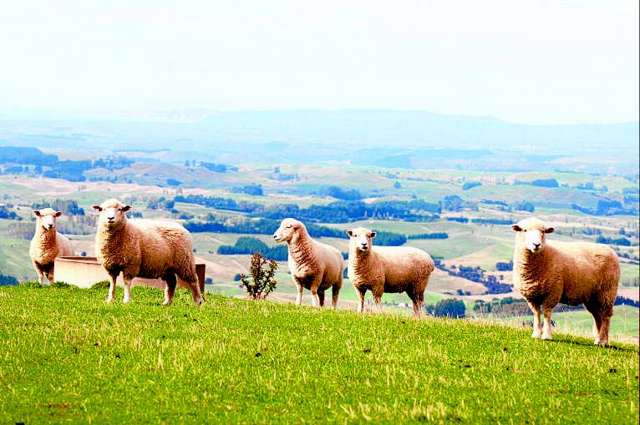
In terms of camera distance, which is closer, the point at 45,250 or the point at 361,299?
the point at 361,299

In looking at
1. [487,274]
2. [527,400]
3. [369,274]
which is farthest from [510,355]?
[487,274]

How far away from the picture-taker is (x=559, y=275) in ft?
67.0

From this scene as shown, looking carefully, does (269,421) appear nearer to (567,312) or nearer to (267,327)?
(267,327)

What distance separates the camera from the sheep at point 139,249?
2364cm

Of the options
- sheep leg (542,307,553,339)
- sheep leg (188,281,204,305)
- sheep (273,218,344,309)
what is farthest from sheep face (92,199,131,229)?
sheep leg (542,307,553,339)

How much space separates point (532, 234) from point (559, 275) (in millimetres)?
1029

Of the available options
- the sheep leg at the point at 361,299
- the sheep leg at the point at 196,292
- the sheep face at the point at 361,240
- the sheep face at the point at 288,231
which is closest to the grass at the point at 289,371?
the sheep leg at the point at 196,292

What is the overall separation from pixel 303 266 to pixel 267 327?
1068 cm

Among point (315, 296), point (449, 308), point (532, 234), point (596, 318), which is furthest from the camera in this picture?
point (449, 308)

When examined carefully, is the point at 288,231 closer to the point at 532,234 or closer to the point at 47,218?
the point at 47,218

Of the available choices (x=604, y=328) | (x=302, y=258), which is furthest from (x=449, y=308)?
(x=604, y=328)

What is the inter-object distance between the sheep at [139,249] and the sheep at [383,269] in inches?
205

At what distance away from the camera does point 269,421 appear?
1198cm

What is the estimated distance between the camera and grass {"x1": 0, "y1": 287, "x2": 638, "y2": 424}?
1240 centimetres
